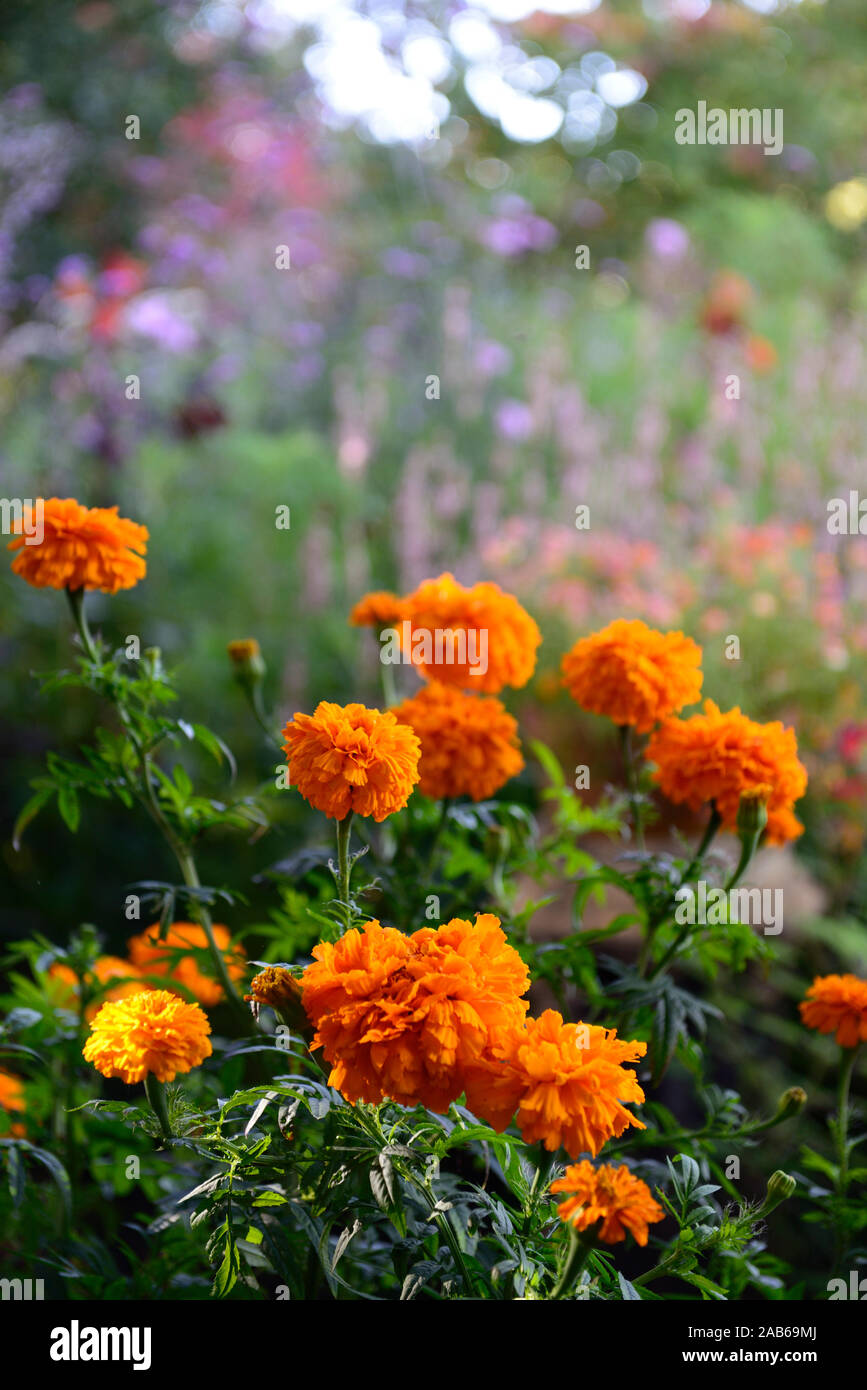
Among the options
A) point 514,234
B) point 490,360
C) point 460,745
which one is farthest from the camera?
point 514,234

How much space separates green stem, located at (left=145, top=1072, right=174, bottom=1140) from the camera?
31.7 inches

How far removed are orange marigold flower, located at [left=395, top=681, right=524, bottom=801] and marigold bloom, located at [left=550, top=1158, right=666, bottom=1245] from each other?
1.35ft

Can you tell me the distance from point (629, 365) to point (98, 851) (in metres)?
2.68

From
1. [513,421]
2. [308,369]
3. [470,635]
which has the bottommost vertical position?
[470,635]

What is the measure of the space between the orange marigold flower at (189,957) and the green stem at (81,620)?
25 cm

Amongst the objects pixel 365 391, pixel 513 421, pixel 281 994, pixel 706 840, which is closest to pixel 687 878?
pixel 706 840

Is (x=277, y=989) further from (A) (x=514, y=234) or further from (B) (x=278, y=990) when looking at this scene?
(A) (x=514, y=234)

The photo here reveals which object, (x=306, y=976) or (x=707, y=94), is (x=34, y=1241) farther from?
(x=707, y=94)

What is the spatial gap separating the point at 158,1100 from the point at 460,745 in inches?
15.7

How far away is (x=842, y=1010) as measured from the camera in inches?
Result: 40.8

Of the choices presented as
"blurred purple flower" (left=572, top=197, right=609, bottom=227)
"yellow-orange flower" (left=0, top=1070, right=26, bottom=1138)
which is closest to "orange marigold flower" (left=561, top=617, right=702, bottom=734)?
"yellow-orange flower" (left=0, top=1070, right=26, bottom=1138)

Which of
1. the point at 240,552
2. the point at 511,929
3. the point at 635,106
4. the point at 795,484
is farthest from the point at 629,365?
the point at 511,929

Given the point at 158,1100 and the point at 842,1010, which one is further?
the point at 842,1010

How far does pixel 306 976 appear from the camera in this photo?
2.45 feet
